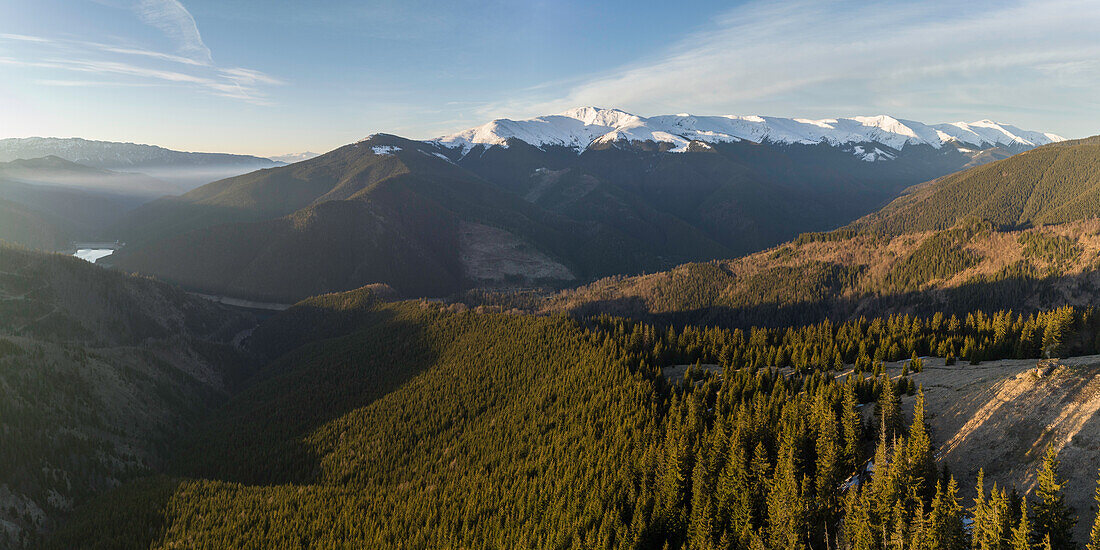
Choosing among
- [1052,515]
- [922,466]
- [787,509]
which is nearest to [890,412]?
[922,466]

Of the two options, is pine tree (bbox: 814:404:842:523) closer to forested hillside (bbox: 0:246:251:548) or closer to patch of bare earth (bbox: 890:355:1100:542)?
patch of bare earth (bbox: 890:355:1100:542)

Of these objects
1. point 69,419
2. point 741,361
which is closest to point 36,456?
point 69,419

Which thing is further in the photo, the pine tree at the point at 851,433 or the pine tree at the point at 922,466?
the pine tree at the point at 851,433

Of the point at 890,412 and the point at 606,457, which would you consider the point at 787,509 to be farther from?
the point at 606,457

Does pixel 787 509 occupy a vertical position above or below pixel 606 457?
above

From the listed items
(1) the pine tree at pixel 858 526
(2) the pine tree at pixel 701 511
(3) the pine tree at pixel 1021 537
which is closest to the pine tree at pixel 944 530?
(3) the pine tree at pixel 1021 537

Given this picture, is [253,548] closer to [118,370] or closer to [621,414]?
[621,414]

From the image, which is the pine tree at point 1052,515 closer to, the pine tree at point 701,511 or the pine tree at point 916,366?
the pine tree at point 701,511

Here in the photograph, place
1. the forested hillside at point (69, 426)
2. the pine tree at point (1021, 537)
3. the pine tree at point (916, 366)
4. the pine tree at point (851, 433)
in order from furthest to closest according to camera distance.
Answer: the forested hillside at point (69, 426), the pine tree at point (916, 366), the pine tree at point (851, 433), the pine tree at point (1021, 537)

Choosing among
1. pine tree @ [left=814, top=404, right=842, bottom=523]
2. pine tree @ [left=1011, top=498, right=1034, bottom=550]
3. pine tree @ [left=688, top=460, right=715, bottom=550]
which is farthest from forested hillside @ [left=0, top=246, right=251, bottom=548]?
pine tree @ [left=1011, top=498, right=1034, bottom=550]
